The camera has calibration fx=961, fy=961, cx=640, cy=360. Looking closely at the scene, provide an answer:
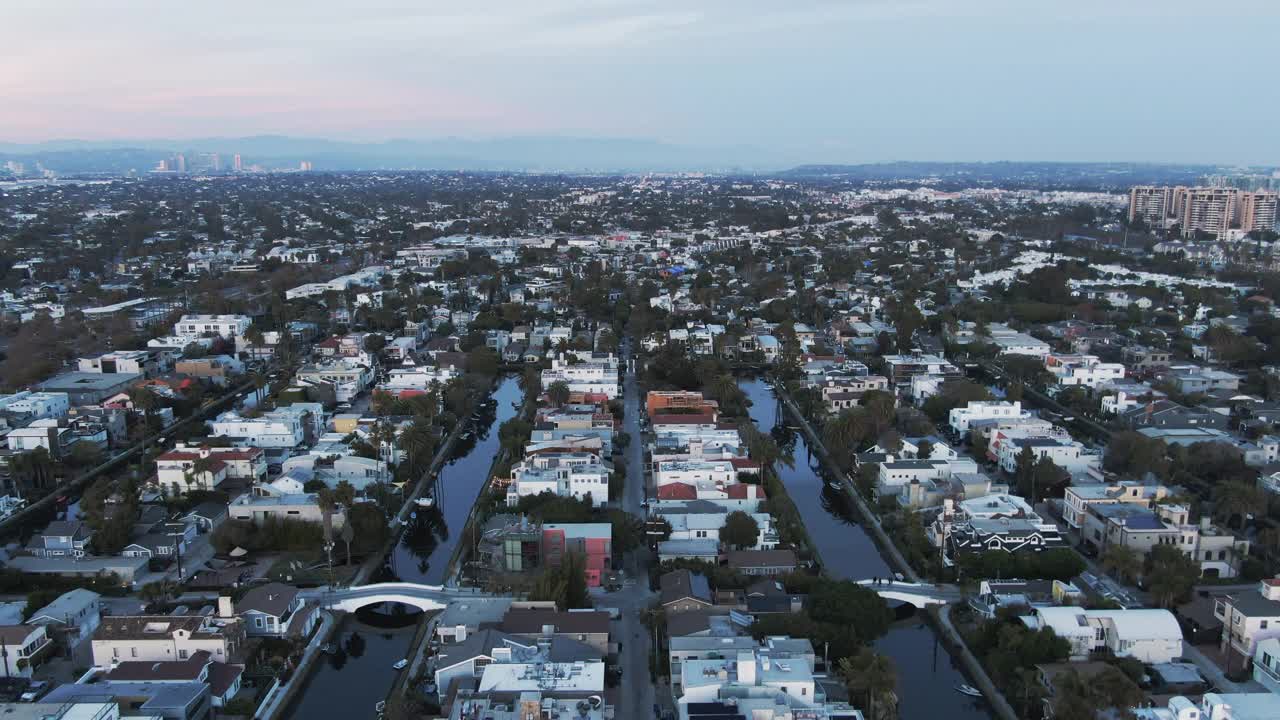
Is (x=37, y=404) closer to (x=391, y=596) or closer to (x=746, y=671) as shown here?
(x=391, y=596)

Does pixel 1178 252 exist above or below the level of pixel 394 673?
above

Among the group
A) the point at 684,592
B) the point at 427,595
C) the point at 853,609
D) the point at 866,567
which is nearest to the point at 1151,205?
the point at 866,567

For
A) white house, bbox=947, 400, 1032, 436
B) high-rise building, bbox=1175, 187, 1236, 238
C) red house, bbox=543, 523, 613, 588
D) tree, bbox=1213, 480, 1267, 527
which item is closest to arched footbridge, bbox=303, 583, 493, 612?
red house, bbox=543, 523, 613, 588

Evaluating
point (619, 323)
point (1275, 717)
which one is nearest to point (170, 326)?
point (619, 323)

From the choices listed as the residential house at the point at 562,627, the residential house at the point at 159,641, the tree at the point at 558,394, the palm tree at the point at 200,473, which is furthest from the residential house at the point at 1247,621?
the palm tree at the point at 200,473

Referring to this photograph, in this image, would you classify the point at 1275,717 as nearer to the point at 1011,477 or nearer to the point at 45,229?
the point at 1011,477

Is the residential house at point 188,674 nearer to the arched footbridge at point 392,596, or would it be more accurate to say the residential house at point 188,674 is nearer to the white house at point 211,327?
the arched footbridge at point 392,596

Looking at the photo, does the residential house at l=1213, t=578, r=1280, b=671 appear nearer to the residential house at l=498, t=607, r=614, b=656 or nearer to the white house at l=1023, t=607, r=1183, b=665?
the white house at l=1023, t=607, r=1183, b=665
